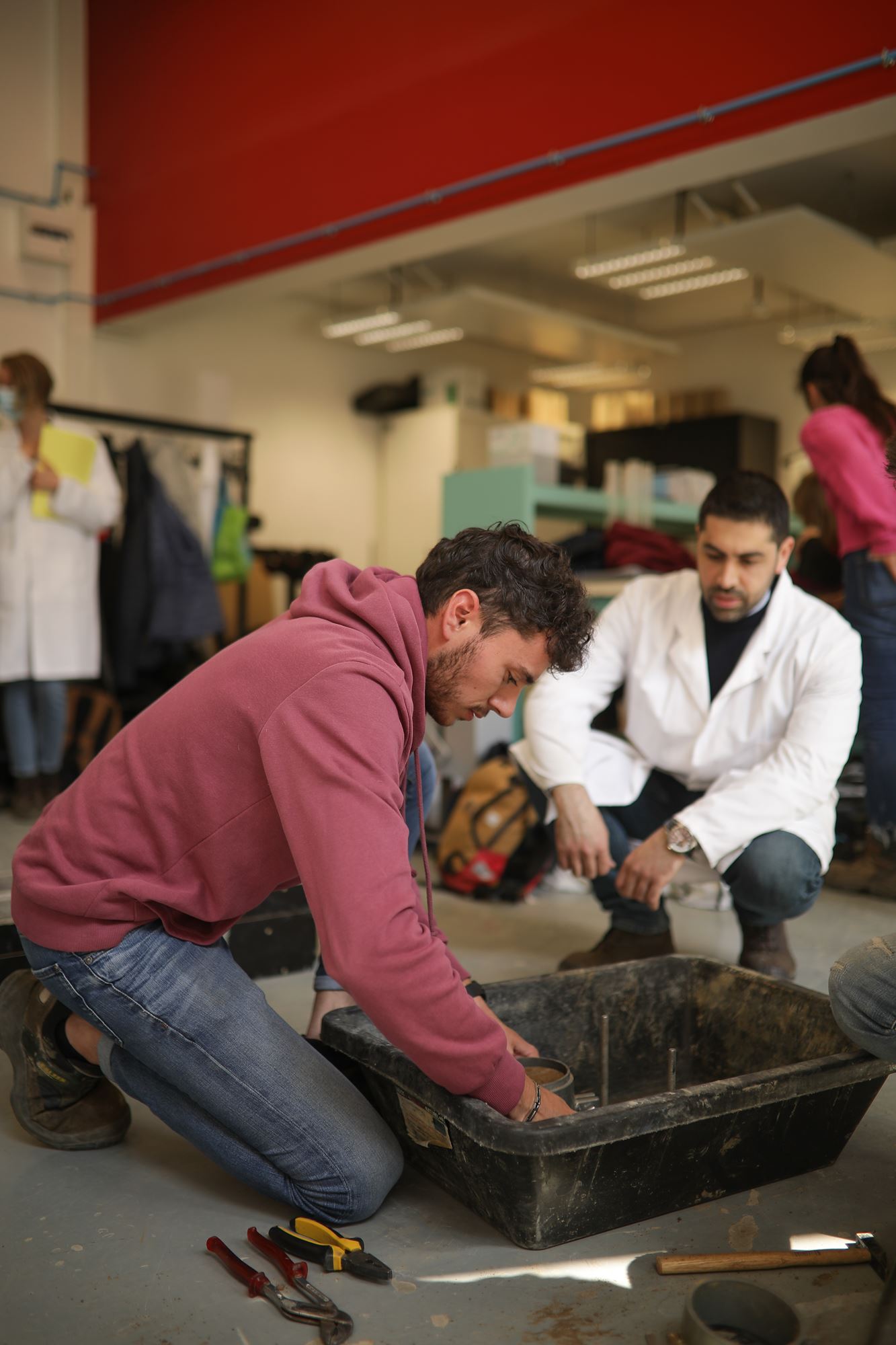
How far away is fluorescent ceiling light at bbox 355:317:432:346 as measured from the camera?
740 cm

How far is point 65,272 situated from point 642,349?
417 cm

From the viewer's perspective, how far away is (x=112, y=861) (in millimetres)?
1459

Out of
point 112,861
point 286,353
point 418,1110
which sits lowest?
point 418,1110

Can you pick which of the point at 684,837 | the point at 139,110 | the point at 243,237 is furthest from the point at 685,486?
the point at 139,110

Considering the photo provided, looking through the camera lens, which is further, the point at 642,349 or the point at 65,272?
the point at 642,349

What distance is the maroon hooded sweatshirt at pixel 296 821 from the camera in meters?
1.27

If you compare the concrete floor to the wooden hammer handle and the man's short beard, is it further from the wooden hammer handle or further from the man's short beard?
the man's short beard

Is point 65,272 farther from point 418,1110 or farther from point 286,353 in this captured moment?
point 418,1110

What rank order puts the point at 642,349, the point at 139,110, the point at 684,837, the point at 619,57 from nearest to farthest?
the point at 684,837
the point at 619,57
the point at 139,110
the point at 642,349

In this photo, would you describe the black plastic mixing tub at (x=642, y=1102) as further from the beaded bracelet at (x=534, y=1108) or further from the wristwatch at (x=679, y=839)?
the wristwatch at (x=679, y=839)

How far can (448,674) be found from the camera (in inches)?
58.2

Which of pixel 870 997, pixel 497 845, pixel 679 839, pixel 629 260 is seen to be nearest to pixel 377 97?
pixel 629 260

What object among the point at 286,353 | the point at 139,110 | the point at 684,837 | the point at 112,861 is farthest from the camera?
the point at 286,353

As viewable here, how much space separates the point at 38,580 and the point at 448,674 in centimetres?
290
